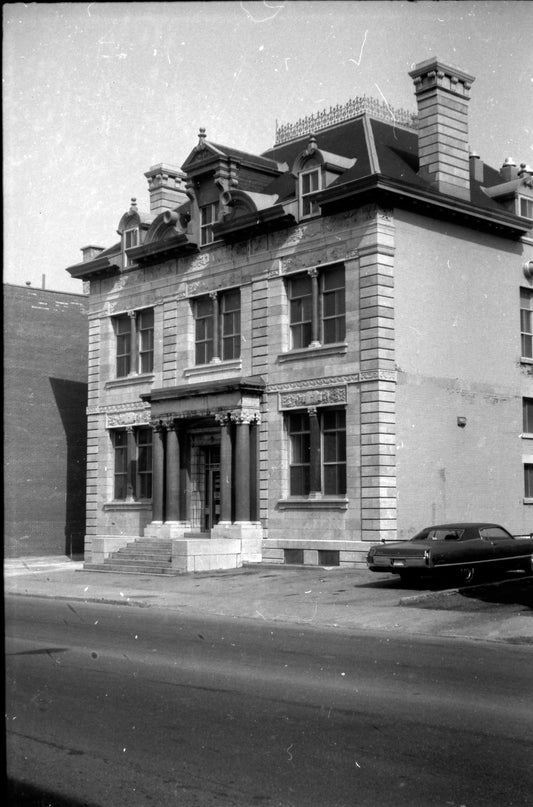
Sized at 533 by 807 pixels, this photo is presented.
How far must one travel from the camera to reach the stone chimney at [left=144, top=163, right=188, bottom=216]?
124 feet

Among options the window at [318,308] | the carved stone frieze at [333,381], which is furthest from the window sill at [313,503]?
the window at [318,308]

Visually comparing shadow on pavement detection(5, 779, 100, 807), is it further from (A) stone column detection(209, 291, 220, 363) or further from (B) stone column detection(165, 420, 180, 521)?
(A) stone column detection(209, 291, 220, 363)

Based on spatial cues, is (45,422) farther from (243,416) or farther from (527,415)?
(527,415)

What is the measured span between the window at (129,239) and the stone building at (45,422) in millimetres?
5587

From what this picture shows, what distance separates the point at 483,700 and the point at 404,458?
58.9 ft

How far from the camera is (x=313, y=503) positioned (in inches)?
1129

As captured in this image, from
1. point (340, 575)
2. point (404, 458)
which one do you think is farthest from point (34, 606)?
point (404, 458)

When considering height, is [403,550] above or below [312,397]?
below

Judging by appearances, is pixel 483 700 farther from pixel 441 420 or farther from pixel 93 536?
pixel 93 536

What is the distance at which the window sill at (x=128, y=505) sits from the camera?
35.1 meters

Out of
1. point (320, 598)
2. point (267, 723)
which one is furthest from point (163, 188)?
point (267, 723)

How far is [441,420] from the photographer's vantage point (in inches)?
1139

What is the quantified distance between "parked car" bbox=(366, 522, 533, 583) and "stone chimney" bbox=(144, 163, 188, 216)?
776 inches

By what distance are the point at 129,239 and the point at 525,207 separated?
1421 cm
